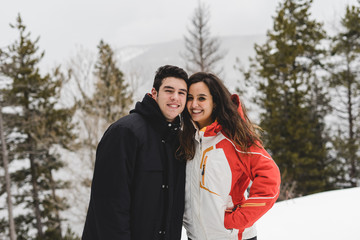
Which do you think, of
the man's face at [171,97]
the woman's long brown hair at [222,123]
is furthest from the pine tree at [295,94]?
the man's face at [171,97]

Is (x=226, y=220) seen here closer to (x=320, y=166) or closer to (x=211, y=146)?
(x=211, y=146)

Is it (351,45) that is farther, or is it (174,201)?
(351,45)

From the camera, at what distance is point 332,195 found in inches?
223

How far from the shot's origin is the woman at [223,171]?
198 cm

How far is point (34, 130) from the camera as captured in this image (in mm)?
12742

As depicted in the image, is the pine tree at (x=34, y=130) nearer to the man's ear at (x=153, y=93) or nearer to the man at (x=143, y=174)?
the man's ear at (x=153, y=93)

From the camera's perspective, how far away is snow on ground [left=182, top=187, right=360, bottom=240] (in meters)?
3.76

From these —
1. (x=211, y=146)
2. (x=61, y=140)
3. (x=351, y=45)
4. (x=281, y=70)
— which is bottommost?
(x=61, y=140)

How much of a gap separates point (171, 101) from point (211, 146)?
50 centimetres

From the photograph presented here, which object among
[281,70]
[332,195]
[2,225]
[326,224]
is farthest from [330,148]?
[2,225]

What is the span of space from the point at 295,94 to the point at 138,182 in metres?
14.4

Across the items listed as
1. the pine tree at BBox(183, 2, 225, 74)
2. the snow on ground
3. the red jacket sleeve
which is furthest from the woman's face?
the pine tree at BBox(183, 2, 225, 74)

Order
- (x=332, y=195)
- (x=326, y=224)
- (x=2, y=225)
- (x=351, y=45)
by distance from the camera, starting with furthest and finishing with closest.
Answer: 1. (x=351, y=45)
2. (x=2, y=225)
3. (x=332, y=195)
4. (x=326, y=224)

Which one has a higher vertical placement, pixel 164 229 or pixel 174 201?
pixel 174 201
